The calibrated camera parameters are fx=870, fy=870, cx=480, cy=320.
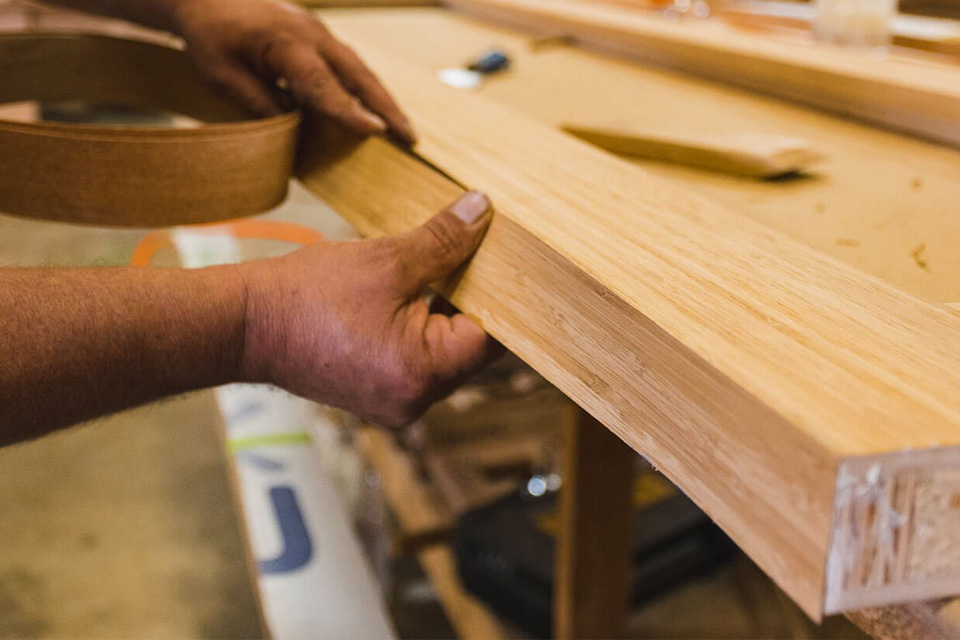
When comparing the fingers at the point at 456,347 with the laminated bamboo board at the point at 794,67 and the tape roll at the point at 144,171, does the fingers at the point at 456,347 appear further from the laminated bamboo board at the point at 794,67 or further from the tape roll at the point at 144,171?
the laminated bamboo board at the point at 794,67

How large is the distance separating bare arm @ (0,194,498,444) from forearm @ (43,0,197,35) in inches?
21.9

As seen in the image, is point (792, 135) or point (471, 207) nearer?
point (471, 207)

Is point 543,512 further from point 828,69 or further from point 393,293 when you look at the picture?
point 393,293

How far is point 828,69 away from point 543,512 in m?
1.25

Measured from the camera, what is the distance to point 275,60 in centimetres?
103

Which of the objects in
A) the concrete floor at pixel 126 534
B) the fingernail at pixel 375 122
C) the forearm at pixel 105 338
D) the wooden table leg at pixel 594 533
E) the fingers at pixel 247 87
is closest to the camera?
the forearm at pixel 105 338

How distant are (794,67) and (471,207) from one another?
2.10 feet

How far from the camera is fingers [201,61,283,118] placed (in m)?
1.10

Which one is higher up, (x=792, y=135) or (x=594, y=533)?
(x=792, y=135)

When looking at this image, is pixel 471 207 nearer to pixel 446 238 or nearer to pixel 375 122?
pixel 446 238

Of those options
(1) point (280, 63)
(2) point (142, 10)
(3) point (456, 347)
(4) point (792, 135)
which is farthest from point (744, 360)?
(2) point (142, 10)

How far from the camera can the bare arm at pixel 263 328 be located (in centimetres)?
69

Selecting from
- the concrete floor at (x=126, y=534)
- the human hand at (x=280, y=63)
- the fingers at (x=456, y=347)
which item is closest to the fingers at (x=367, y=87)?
the human hand at (x=280, y=63)

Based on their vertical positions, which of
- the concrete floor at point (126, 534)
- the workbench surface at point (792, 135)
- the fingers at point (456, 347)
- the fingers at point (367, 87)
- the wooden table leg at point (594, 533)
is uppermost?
the fingers at point (367, 87)
